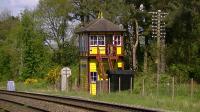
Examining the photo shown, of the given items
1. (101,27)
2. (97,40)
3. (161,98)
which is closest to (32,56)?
(97,40)

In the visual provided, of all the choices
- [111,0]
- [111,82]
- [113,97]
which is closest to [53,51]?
[111,0]

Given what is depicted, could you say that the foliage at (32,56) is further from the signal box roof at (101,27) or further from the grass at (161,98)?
the grass at (161,98)

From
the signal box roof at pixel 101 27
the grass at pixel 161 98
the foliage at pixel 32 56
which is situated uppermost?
the signal box roof at pixel 101 27

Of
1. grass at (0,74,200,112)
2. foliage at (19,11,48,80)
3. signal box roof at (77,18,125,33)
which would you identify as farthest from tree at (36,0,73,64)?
grass at (0,74,200,112)

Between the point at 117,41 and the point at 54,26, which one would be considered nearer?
the point at 117,41

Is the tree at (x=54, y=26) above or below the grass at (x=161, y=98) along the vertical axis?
above

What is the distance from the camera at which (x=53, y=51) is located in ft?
297

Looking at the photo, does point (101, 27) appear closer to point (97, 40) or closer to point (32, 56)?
point (97, 40)

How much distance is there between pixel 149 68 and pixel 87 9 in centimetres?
1236

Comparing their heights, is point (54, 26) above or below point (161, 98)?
above

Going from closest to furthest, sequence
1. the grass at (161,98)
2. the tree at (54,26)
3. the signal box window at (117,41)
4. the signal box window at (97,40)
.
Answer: the grass at (161,98) < the signal box window at (97,40) < the signal box window at (117,41) < the tree at (54,26)

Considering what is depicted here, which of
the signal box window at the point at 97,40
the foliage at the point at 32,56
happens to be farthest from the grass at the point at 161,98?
the foliage at the point at 32,56

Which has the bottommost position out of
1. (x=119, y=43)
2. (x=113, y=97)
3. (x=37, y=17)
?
(x=113, y=97)

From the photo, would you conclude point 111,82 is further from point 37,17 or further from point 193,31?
point 37,17
